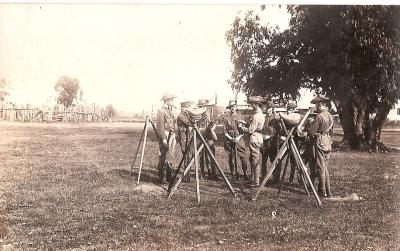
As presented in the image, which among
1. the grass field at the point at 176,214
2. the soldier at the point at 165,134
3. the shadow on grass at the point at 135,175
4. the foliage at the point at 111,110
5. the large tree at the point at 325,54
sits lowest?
the grass field at the point at 176,214

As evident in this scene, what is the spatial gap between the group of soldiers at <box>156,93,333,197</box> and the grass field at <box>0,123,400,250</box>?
0.51 meters

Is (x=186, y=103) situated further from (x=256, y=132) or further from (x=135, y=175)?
(x=135, y=175)

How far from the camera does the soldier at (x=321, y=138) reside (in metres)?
7.91

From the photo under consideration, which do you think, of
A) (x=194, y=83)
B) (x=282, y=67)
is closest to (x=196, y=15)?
(x=194, y=83)

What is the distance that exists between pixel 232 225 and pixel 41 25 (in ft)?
16.6

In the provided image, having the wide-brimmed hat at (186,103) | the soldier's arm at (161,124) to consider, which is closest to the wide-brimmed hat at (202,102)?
the wide-brimmed hat at (186,103)

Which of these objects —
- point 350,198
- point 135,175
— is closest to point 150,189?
point 135,175

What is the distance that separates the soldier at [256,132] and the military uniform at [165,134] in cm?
156

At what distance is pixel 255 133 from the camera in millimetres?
8852

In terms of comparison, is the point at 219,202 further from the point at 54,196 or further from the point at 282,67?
the point at 282,67

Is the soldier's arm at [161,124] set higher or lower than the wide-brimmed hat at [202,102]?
lower

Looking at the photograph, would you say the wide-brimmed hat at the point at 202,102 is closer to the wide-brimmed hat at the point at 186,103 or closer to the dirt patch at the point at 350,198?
the wide-brimmed hat at the point at 186,103

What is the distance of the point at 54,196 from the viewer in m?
7.69

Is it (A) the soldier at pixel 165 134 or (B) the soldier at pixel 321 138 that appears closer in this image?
(B) the soldier at pixel 321 138
